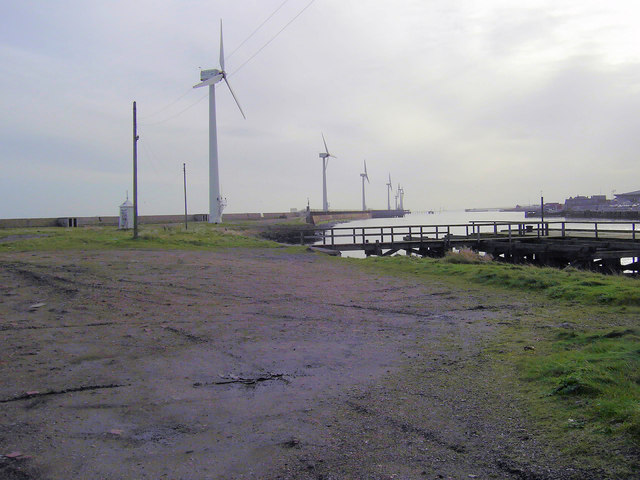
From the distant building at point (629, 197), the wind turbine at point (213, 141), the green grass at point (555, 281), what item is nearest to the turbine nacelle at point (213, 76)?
the wind turbine at point (213, 141)

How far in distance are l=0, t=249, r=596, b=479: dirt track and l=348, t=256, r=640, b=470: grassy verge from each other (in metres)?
0.30

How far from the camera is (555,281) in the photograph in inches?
511

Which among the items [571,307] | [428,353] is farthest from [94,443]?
[571,307]

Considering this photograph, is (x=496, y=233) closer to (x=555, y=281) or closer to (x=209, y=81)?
(x=555, y=281)

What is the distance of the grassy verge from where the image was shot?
4.15 m

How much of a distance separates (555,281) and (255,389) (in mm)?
9747

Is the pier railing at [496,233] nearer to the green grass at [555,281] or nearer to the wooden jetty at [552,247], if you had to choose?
the wooden jetty at [552,247]

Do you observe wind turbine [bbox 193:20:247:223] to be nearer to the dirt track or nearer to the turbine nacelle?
the turbine nacelle

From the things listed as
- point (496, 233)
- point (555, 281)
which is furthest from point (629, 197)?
point (555, 281)

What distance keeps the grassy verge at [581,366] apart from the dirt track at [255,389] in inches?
11.6

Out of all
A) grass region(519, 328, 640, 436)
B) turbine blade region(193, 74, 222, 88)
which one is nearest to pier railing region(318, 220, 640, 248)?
grass region(519, 328, 640, 436)

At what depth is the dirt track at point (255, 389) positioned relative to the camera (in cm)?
411

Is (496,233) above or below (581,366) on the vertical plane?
above

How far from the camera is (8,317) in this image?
990cm
